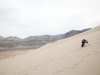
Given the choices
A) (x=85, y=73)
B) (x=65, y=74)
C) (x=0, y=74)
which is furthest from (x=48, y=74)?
(x=0, y=74)

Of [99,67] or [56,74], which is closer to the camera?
[99,67]

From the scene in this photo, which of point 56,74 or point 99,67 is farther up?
point 99,67

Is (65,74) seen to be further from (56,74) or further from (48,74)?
(48,74)

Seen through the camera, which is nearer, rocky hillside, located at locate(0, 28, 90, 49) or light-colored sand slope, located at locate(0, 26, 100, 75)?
light-colored sand slope, located at locate(0, 26, 100, 75)

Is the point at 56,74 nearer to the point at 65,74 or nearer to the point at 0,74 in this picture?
the point at 65,74

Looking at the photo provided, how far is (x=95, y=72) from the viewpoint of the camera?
10.8 feet

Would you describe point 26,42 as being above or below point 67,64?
above

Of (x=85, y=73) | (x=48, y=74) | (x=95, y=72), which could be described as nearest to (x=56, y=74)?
(x=48, y=74)

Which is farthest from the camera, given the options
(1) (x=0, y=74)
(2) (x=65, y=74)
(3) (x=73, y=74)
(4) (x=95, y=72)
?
(1) (x=0, y=74)

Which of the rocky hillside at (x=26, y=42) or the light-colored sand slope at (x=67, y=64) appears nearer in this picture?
the light-colored sand slope at (x=67, y=64)

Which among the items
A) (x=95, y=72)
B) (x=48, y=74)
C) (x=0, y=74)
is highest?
(x=95, y=72)

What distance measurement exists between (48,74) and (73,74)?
125 cm

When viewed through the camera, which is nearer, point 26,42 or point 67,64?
point 67,64

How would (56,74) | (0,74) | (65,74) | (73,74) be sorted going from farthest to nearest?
(0,74), (56,74), (65,74), (73,74)
